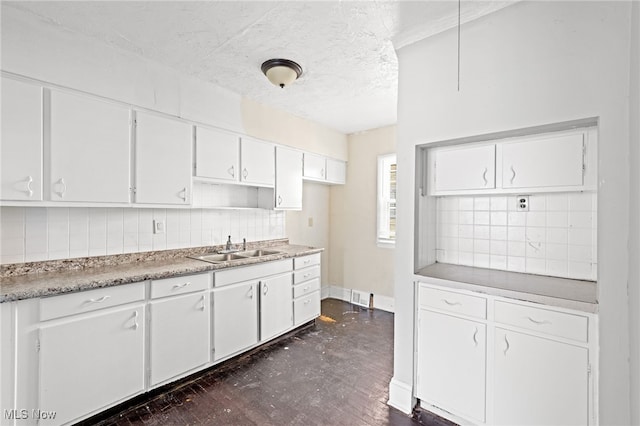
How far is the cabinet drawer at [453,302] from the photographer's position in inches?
75.5

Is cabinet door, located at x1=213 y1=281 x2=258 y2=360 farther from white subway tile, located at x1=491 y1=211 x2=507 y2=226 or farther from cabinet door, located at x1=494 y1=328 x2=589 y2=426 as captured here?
white subway tile, located at x1=491 y1=211 x2=507 y2=226

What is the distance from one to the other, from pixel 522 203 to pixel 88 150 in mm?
3104

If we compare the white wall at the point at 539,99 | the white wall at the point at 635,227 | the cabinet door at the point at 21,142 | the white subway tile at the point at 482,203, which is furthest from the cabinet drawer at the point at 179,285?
the white wall at the point at 635,227

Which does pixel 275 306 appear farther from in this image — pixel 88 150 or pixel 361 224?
pixel 88 150

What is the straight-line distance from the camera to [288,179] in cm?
375

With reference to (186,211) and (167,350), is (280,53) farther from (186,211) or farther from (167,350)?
(167,350)

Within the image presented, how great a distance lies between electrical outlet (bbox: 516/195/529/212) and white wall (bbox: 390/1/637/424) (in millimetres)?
651

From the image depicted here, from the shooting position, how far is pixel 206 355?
2.56 m

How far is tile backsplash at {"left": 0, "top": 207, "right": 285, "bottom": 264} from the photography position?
2.12 metres

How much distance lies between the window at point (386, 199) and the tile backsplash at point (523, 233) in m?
1.73

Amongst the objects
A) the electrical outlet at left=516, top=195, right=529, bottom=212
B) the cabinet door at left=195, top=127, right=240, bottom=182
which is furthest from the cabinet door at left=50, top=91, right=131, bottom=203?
the electrical outlet at left=516, top=195, right=529, bottom=212

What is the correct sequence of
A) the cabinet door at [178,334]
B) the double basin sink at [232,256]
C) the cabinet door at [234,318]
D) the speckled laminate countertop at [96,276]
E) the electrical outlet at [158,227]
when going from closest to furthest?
the speckled laminate countertop at [96,276], the cabinet door at [178,334], the cabinet door at [234,318], the electrical outlet at [158,227], the double basin sink at [232,256]

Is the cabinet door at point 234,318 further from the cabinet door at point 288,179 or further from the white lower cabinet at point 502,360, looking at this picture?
the white lower cabinet at point 502,360

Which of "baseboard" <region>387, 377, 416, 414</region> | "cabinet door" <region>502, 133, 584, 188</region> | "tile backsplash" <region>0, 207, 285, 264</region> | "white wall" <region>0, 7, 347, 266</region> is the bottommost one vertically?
"baseboard" <region>387, 377, 416, 414</region>
